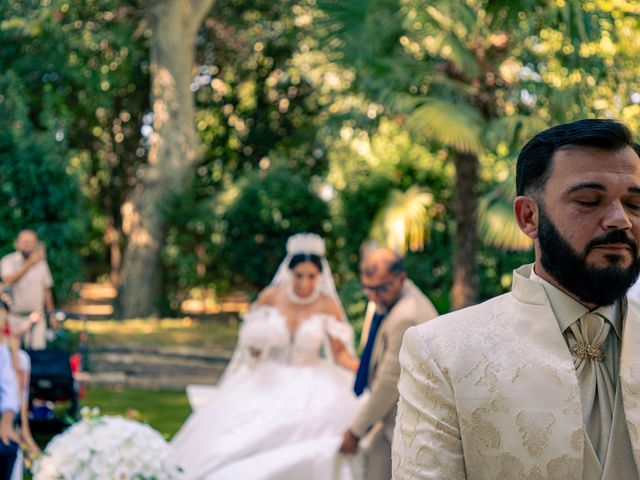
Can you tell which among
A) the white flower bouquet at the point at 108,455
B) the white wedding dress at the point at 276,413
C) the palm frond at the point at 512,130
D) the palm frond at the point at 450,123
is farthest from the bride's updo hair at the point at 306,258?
the white flower bouquet at the point at 108,455

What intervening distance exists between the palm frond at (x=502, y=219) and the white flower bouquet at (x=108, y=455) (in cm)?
560

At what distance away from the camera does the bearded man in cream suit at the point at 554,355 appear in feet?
5.82

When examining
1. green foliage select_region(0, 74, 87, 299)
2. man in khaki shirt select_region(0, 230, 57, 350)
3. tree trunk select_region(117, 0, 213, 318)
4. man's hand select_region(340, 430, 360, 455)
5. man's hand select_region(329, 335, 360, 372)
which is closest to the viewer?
man's hand select_region(340, 430, 360, 455)

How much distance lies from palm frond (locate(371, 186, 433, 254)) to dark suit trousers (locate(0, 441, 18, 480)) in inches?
257

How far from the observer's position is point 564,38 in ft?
29.3

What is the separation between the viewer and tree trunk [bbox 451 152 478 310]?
31.4 feet

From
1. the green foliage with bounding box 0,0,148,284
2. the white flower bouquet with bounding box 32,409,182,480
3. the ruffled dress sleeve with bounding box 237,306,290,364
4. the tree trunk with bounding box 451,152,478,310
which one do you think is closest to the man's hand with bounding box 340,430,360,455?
the white flower bouquet with bounding box 32,409,182,480

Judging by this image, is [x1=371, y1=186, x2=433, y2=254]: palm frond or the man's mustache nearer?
the man's mustache

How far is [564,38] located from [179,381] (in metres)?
6.27

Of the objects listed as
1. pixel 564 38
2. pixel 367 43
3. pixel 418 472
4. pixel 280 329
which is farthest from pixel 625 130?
pixel 367 43

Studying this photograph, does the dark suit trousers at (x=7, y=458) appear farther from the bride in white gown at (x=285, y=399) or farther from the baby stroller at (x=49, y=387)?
the baby stroller at (x=49, y=387)

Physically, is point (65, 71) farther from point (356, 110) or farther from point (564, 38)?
point (564, 38)

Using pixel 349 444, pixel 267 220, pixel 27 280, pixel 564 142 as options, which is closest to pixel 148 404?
pixel 27 280

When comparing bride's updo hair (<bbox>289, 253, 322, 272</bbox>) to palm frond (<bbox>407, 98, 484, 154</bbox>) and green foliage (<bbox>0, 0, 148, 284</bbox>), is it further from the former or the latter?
green foliage (<bbox>0, 0, 148, 284</bbox>)
